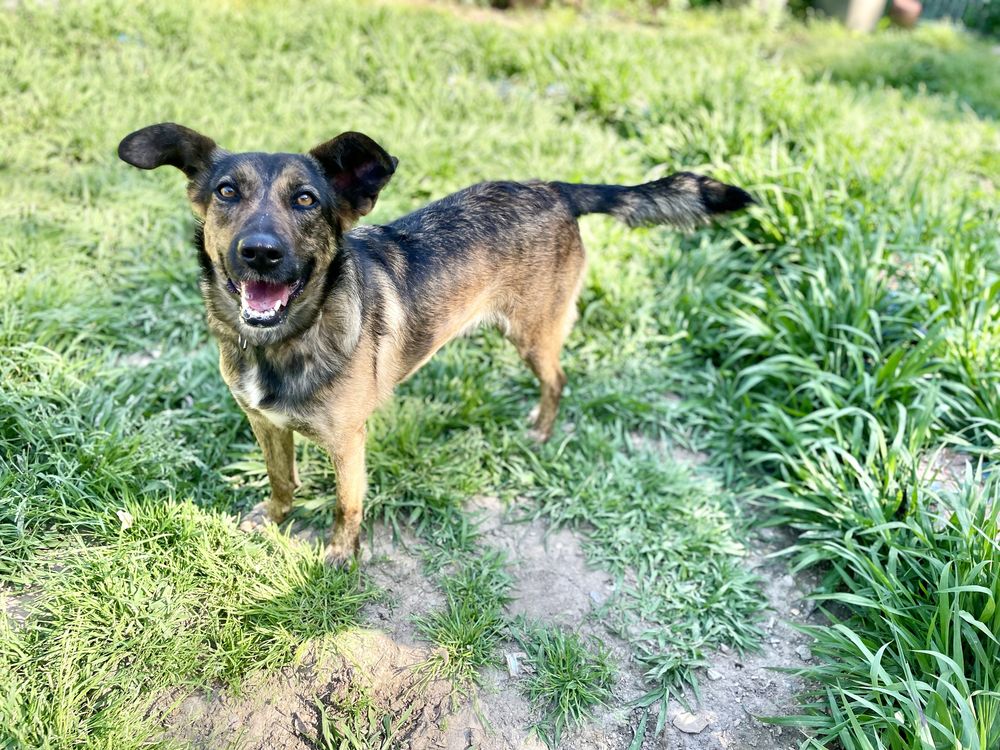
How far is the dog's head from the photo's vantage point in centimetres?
256

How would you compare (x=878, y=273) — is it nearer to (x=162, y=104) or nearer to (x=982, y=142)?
(x=982, y=142)

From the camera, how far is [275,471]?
Result: 3.33 m

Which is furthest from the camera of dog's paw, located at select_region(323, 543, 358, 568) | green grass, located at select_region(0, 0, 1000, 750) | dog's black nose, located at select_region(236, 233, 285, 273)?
dog's paw, located at select_region(323, 543, 358, 568)

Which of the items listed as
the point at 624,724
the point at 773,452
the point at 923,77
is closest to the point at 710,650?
the point at 624,724

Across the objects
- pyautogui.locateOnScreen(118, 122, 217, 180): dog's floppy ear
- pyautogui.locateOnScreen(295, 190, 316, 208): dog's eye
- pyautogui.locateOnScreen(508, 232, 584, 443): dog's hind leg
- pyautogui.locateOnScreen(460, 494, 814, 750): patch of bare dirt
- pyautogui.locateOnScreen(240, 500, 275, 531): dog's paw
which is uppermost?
pyautogui.locateOnScreen(118, 122, 217, 180): dog's floppy ear

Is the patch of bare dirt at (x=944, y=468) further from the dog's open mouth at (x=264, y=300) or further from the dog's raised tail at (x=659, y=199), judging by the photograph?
the dog's open mouth at (x=264, y=300)

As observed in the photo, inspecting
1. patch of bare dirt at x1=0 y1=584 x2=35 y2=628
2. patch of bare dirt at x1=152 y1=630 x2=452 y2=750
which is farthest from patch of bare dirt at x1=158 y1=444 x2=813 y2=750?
patch of bare dirt at x1=0 y1=584 x2=35 y2=628

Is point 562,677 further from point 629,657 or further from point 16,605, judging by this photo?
point 16,605

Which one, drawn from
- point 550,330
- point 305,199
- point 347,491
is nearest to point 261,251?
point 305,199

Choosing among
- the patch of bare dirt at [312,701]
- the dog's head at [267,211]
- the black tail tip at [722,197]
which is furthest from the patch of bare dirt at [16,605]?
the black tail tip at [722,197]

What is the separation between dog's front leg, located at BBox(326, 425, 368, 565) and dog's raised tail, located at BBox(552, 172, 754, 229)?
1732mm

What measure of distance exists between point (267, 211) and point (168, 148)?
20.4 inches

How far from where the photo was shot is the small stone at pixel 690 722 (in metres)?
2.97

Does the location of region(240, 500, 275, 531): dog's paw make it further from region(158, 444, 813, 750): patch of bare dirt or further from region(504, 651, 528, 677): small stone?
region(504, 651, 528, 677): small stone
